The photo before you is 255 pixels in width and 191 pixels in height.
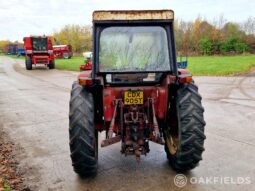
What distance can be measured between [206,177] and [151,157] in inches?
40.2

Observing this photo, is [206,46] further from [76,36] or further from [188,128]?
[188,128]

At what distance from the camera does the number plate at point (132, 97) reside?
13.5 feet

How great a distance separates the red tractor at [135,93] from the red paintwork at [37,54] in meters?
20.5

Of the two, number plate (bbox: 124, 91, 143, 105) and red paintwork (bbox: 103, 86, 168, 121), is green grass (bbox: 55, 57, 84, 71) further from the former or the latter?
number plate (bbox: 124, 91, 143, 105)

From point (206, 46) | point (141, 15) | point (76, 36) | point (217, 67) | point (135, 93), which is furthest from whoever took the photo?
point (76, 36)

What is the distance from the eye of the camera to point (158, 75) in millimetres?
4352

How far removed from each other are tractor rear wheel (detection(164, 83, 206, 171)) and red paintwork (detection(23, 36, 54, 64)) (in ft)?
69.3

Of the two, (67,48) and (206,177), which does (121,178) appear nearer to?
(206,177)

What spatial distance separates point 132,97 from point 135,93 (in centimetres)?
7

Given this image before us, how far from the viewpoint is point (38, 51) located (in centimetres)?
2389

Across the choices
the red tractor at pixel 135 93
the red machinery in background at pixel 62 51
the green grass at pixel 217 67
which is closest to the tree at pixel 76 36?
the red machinery in background at pixel 62 51

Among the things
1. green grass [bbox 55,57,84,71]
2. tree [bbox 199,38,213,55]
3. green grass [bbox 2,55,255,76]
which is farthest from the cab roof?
tree [bbox 199,38,213,55]

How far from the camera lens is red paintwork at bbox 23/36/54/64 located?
2344 cm

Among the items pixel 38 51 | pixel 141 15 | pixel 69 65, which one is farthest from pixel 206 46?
pixel 141 15
